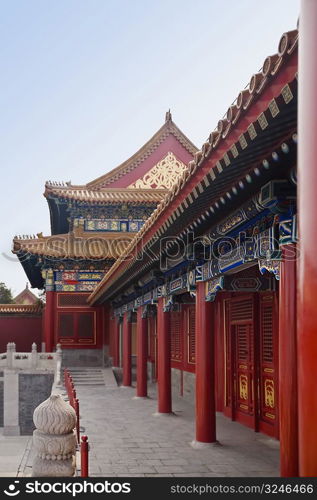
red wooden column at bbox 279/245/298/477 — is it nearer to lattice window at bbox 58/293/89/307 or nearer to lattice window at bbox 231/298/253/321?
lattice window at bbox 231/298/253/321

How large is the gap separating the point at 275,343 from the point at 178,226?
297 cm

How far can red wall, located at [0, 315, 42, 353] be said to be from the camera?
30.0m

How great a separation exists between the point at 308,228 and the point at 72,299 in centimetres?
2420

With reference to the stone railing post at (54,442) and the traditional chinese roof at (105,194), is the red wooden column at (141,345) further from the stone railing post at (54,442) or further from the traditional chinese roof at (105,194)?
the traditional chinese roof at (105,194)

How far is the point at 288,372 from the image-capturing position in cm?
556

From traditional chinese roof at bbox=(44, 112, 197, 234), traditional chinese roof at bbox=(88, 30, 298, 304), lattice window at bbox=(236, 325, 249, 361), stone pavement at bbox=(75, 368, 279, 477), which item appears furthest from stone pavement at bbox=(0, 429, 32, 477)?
traditional chinese roof at bbox=(44, 112, 197, 234)

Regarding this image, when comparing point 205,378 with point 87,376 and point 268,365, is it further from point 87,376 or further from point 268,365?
point 87,376

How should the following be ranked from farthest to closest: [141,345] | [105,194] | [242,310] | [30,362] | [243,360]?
1. [105,194]
2. [30,362]
3. [141,345]
4. [242,310]
5. [243,360]

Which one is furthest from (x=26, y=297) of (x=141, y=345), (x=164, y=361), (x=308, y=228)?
(x=308, y=228)

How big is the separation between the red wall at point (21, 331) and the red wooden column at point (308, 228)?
91.0 feet

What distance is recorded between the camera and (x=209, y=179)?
20.4 feet

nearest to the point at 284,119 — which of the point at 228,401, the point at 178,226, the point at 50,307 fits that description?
the point at 178,226

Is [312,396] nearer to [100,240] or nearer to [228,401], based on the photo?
[228,401]

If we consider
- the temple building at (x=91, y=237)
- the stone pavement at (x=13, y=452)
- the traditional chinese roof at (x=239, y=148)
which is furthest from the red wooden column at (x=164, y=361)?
the temple building at (x=91, y=237)
